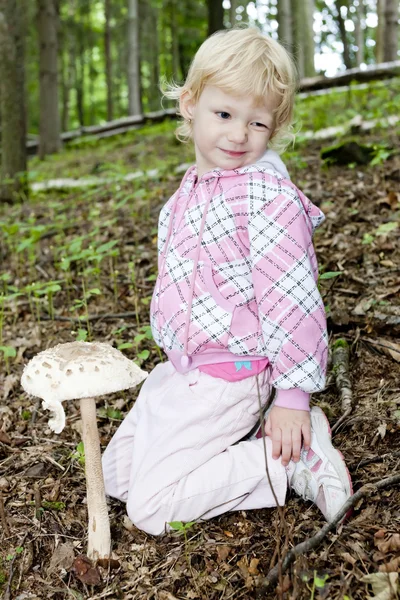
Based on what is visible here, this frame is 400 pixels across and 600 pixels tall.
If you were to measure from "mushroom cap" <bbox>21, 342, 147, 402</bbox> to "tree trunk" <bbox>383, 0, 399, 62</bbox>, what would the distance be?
11772mm

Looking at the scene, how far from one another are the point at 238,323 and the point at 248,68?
1041mm

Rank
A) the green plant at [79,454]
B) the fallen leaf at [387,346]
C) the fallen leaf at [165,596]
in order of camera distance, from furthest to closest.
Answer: the fallen leaf at [387,346] → the green plant at [79,454] → the fallen leaf at [165,596]

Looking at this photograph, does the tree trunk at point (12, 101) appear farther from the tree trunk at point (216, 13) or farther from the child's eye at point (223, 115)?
the child's eye at point (223, 115)

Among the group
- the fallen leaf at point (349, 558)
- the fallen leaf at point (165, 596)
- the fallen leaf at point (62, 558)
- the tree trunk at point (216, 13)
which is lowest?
the fallen leaf at point (62, 558)

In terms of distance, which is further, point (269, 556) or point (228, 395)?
point (228, 395)

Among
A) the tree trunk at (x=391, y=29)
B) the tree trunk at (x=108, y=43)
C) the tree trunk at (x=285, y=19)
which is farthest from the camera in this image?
the tree trunk at (x=108, y=43)

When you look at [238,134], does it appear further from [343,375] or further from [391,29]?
[391,29]

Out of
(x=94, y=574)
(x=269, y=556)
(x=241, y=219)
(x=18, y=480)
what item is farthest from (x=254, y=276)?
(x=18, y=480)

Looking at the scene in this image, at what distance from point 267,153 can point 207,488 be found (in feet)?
4.83

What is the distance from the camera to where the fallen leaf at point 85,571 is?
2.24 metres

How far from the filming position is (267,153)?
253 centimetres

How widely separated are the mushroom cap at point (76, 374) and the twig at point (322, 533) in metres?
0.84

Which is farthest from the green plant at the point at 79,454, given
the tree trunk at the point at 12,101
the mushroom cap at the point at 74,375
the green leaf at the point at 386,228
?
the tree trunk at the point at 12,101

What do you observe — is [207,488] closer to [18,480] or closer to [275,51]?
[18,480]
